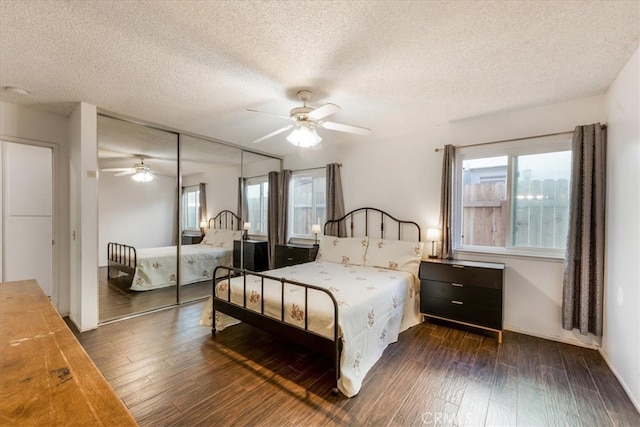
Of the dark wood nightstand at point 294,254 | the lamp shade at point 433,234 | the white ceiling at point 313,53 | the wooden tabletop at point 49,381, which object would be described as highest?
the white ceiling at point 313,53

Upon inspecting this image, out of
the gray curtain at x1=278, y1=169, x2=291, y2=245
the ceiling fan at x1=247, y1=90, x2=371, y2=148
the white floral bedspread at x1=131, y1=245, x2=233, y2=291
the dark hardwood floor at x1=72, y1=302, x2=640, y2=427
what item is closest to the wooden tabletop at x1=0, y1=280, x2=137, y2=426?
the dark hardwood floor at x1=72, y1=302, x2=640, y2=427

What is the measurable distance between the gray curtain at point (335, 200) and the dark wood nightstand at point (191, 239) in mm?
2117

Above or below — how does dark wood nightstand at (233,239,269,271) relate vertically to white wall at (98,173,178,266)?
below

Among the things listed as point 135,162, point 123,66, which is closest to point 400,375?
point 123,66

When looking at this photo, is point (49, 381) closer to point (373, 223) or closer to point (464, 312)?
point (464, 312)

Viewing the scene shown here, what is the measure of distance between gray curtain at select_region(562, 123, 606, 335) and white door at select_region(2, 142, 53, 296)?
20.0ft

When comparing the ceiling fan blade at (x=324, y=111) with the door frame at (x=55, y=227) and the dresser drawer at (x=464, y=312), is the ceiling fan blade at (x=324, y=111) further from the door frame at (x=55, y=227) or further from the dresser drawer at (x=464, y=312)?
the door frame at (x=55, y=227)

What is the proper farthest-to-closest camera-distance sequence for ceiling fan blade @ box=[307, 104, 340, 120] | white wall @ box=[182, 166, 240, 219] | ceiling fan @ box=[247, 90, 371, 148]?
white wall @ box=[182, 166, 240, 219] → ceiling fan @ box=[247, 90, 371, 148] → ceiling fan blade @ box=[307, 104, 340, 120]

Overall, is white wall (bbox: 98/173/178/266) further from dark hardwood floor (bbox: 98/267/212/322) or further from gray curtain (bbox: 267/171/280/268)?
gray curtain (bbox: 267/171/280/268)

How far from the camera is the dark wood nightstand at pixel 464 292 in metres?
2.96

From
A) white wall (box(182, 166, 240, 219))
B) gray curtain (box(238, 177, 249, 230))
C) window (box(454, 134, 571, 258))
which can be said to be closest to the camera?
window (box(454, 134, 571, 258))

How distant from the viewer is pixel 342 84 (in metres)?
2.61

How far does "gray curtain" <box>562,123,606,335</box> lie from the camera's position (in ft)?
8.78

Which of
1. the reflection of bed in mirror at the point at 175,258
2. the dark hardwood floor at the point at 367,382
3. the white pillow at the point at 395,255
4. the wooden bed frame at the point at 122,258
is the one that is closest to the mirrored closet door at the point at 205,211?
the reflection of bed in mirror at the point at 175,258
